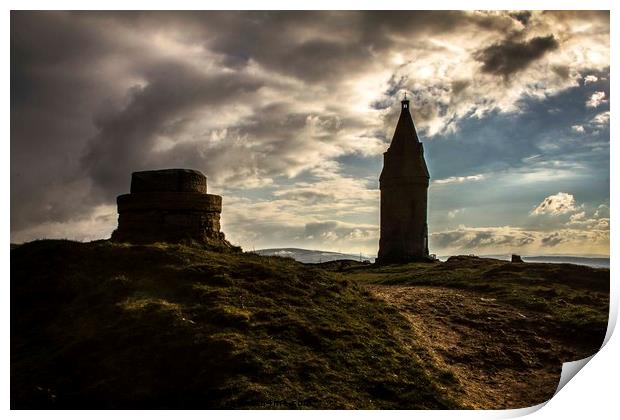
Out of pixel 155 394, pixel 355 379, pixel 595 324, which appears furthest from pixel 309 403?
pixel 595 324

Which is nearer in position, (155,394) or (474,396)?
(155,394)

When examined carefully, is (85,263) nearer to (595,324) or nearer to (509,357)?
(509,357)

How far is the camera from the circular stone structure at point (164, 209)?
12641 millimetres

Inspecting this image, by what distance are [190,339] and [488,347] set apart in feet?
20.4

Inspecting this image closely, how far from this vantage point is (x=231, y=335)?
8734 millimetres

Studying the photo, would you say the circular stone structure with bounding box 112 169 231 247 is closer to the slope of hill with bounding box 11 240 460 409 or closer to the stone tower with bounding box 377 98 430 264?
the slope of hill with bounding box 11 240 460 409

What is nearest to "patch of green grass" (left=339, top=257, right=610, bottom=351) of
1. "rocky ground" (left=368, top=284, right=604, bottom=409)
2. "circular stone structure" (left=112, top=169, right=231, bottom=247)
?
"rocky ground" (left=368, top=284, right=604, bottom=409)

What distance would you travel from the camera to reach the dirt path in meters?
9.53

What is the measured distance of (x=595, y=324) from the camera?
41.0 ft

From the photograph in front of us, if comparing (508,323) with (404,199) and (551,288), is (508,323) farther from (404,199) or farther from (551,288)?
(404,199)

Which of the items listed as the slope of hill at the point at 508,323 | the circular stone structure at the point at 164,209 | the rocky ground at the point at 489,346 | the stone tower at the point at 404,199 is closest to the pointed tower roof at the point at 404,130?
the stone tower at the point at 404,199

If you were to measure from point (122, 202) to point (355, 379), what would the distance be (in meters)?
7.38

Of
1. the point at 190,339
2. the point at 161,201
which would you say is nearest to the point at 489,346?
the point at 190,339

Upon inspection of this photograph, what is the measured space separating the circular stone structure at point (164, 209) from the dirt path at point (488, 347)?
16.7 feet
